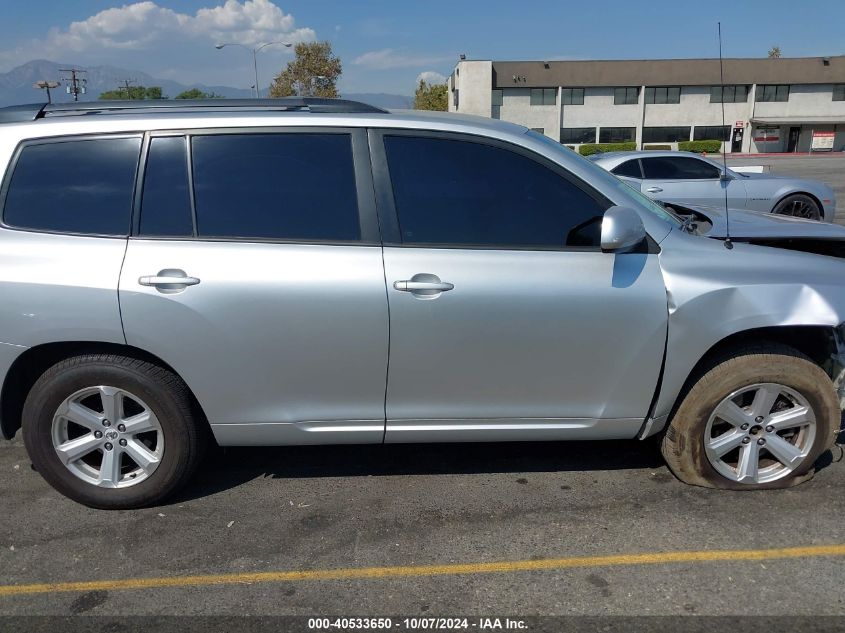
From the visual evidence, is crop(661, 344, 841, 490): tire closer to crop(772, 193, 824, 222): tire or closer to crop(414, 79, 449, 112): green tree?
crop(772, 193, 824, 222): tire

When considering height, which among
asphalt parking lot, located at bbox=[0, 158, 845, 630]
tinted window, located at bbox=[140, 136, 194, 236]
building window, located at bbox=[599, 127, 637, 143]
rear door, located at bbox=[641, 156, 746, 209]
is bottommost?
building window, located at bbox=[599, 127, 637, 143]

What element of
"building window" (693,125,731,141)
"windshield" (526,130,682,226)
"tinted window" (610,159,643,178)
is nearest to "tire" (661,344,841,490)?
"windshield" (526,130,682,226)

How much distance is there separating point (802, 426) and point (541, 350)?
1.45 metres

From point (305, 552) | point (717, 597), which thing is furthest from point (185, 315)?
point (717, 597)

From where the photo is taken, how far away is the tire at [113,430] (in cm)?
320

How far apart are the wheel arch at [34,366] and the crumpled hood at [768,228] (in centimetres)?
308

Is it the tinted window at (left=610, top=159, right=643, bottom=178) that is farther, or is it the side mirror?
the tinted window at (left=610, top=159, right=643, bottom=178)

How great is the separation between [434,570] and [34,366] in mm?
2175

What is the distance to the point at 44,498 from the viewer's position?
3598mm

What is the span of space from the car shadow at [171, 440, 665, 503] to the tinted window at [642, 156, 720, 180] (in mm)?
7441

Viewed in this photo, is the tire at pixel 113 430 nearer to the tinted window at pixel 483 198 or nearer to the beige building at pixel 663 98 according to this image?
the tinted window at pixel 483 198

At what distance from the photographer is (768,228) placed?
165 inches

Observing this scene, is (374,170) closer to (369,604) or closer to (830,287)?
(369,604)

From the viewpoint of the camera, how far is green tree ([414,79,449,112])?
7848 centimetres
